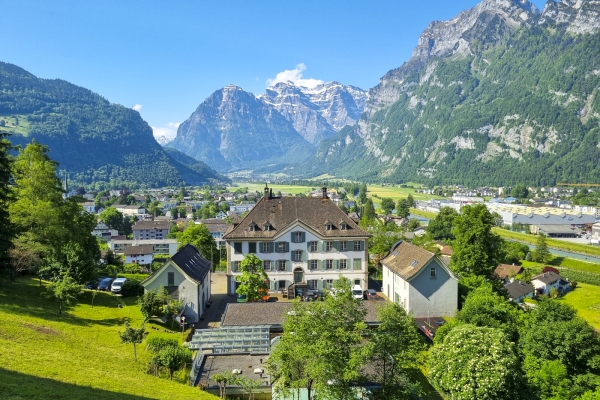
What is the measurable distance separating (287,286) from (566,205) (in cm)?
18970

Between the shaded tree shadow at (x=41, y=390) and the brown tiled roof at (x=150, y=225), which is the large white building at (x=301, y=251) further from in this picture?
the brown tiled roof at (x=150, y=225)

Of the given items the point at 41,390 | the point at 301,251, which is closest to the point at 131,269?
the point at 301,251

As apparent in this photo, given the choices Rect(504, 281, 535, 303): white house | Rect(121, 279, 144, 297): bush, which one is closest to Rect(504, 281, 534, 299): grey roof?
Rect(504, 281, 535, 303): white house

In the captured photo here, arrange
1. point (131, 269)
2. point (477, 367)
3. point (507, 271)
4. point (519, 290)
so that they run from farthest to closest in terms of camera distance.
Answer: point (507, 271) < point (131, 269) < point (519, 290) < point (477, 367)

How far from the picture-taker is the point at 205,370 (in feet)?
90.7

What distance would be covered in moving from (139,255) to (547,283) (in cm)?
7755

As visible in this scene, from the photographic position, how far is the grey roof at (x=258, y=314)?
3606 centimetres

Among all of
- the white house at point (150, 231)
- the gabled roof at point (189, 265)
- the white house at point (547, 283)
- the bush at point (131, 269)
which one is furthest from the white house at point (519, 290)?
the white house at point (150, 231)

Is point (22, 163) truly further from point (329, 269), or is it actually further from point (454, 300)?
point (454, 300)

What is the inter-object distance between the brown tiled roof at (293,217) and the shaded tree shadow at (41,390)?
31864 millimetres

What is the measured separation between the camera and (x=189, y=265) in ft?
141

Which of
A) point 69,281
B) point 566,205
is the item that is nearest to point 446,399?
point 69,281

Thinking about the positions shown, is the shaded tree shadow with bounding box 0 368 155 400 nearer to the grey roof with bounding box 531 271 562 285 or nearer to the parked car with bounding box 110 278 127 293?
the parked car with bounding box 110 278 127 293

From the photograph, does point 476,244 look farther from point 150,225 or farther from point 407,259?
point 150,225
